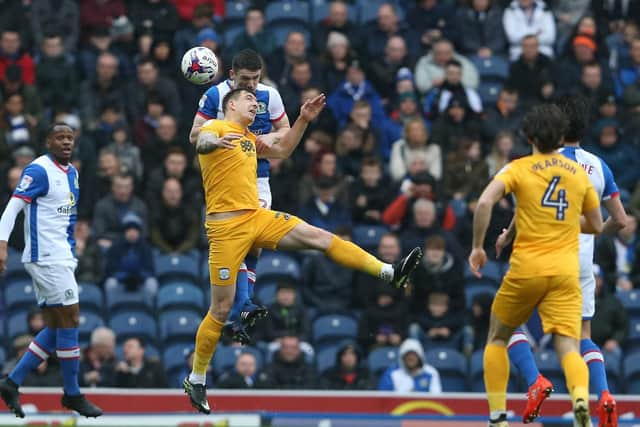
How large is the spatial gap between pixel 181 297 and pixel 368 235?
253cm

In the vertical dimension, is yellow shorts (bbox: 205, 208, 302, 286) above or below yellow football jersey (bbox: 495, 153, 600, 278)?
below

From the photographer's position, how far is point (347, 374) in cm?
1852

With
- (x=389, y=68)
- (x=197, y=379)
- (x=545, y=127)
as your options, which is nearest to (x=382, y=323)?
(x=389, y=68)

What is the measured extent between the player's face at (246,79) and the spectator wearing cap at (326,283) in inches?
223

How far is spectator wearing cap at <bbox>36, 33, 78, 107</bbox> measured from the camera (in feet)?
72.1

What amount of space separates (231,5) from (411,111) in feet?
11.5

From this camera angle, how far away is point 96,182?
68.1 ft

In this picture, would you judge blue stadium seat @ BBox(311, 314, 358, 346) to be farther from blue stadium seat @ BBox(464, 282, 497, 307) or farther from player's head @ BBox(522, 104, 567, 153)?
player's head @ BBox(522, 104, 567, 153)

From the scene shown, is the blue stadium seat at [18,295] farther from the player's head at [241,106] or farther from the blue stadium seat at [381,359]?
the player's head at [241,106]

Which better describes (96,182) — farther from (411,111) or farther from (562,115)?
(562,115)

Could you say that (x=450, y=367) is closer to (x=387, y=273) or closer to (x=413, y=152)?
(x=413, y=152)

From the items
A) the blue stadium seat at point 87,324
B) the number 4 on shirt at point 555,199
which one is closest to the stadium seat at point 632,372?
the blue stadium seat at point 87,324

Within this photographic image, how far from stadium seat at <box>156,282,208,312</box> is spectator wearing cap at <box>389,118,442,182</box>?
10.5 ft

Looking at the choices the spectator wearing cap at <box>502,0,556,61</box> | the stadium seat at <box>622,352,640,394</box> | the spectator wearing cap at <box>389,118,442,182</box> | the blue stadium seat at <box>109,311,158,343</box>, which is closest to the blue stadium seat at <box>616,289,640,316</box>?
the stadium seat at <box>622,352,640,394</box>
